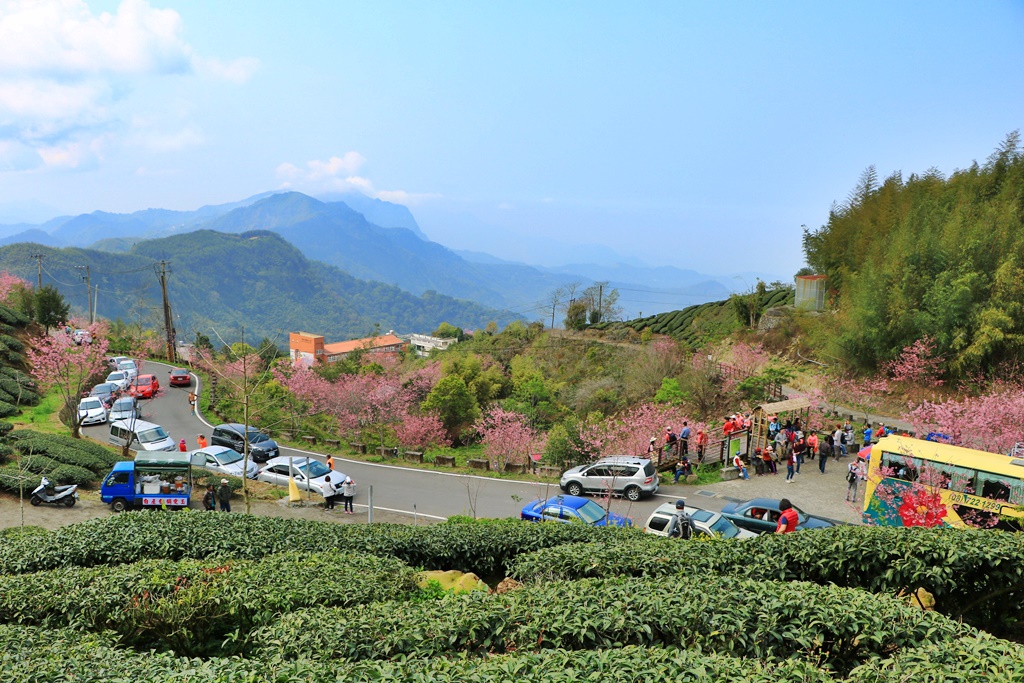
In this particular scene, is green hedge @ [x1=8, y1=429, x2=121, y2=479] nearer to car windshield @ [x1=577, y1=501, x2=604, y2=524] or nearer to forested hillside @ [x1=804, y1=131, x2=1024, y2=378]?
car windshield @ [x1=577, y1=501, x2=604, y2=524]

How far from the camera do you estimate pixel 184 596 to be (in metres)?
6.75

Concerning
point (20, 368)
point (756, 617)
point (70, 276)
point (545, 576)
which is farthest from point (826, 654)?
point (70, 276)

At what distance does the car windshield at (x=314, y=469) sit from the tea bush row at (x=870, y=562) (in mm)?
12216

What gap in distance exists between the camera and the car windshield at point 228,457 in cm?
2053

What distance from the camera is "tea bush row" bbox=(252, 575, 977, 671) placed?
18.2 feet

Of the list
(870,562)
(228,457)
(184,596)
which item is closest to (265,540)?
(184,596)

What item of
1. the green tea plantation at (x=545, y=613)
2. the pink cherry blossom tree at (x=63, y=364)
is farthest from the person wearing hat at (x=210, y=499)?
the pink cherry blossom tree at (x=63, y=364)

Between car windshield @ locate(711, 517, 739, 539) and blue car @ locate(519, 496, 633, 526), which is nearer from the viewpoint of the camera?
car windshield @ locate(711, 517, 739, 539)

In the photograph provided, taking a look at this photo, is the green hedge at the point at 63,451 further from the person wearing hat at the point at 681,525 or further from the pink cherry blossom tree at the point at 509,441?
the person wearing hat at the point at 681,525

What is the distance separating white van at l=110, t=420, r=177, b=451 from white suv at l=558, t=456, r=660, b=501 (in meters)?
15.3

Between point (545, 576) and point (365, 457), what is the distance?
675 inches

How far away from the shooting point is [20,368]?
3119cm

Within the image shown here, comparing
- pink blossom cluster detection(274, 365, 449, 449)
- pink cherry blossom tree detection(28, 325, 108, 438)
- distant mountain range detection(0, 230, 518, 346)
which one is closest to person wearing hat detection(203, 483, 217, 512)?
pink blossom cluster detection(274, 365, 449, 449)

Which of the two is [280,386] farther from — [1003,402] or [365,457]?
[1003,402]
